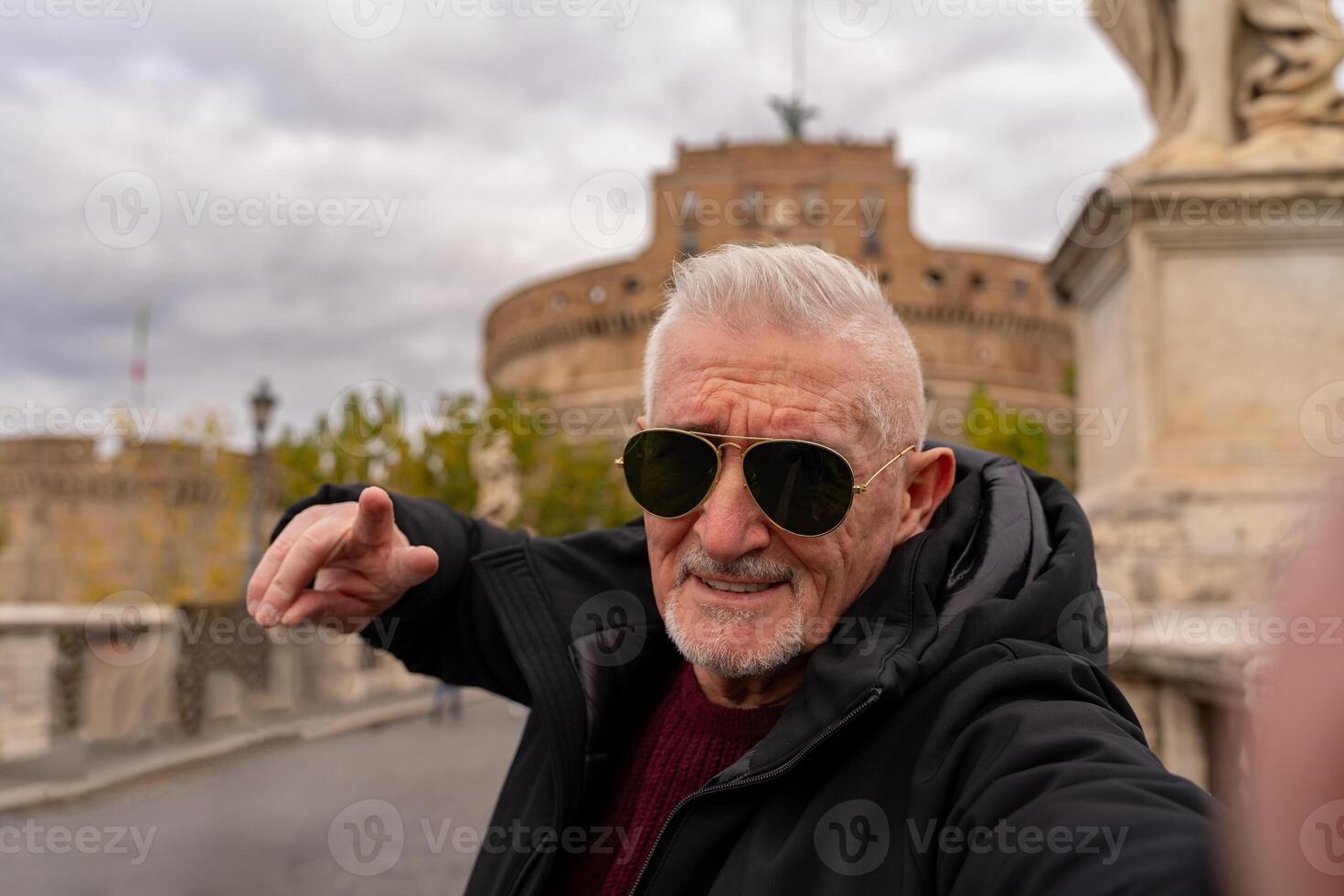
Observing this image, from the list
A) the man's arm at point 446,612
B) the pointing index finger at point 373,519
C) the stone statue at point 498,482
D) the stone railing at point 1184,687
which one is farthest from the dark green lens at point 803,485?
the stone statue at point 498,482

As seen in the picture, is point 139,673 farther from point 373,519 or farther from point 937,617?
point 937,617

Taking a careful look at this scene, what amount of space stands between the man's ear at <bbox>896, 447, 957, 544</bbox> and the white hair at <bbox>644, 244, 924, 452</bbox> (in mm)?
71

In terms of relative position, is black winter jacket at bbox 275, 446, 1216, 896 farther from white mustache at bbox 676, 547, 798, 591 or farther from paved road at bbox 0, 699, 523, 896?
paved road at bbox 0, 699, 523, 896

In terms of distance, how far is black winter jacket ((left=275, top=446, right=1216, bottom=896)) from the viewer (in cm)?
110

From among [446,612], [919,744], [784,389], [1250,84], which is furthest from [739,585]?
[1250,84]

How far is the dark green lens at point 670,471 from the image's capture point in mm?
1791

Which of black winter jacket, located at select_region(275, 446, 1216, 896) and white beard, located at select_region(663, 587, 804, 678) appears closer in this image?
black winter jacket, located at select_region(275, 446, 1216, 896)

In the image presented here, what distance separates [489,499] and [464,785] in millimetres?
7398

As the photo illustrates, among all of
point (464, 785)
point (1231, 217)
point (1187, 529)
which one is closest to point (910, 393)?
point (1187, 529)

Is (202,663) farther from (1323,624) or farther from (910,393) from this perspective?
(1323,624)

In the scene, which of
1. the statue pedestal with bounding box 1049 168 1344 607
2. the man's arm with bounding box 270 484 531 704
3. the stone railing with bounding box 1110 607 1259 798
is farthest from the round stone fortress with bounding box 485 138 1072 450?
the man's arm with bounding box 270 484 531 704

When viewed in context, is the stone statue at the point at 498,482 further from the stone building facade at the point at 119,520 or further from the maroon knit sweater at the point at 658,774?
the stone building facade at the point at 119,520

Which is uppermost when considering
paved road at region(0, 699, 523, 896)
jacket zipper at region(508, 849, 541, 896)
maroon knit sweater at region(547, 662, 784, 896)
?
maroon knit sweater at region(547, 662, 784, 896)

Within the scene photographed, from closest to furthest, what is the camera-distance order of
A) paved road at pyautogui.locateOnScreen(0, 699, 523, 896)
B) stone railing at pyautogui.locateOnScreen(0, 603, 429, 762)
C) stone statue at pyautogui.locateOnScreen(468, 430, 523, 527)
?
1. paved road at pyautogui.locateOnScreen(0, 699, 523, 896)
2. stone railing at pyautogui.locateOnScreen(0, 603, 429, 762)
3. stone statue at pyautogui.locateOnScreen(468, 430, 523, 527)
